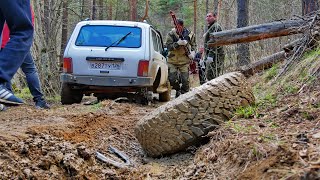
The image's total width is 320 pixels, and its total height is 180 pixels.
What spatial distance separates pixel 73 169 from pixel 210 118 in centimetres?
134

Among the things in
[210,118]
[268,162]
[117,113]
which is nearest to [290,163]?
[268,162]

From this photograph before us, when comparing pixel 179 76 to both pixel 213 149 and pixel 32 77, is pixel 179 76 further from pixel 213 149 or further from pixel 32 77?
pixel 213 149

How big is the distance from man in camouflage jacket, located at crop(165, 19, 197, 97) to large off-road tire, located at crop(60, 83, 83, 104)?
274cm

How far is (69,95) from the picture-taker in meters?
8.37

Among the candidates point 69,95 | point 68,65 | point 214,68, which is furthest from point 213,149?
point 214,68

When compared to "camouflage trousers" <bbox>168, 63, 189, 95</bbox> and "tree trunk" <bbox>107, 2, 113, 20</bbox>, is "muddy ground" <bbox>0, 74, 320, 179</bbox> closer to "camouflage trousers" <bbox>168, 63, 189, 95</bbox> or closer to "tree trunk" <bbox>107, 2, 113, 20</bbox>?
"camouflage trousers" <bbox>168, 63, 189, 95</bbox>

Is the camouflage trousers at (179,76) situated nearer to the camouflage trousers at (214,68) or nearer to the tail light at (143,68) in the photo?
the camouflage trousers at (214,68)

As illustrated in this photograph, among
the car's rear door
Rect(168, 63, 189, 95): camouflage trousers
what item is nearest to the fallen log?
Rect(168, 63, 189, 95): camouflage trousers

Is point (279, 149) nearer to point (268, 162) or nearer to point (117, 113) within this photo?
point (268, 162)

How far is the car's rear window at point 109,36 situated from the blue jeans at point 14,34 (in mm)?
4621

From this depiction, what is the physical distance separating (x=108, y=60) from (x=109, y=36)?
662mm

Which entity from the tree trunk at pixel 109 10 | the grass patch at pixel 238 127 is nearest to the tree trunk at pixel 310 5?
the grass patch at pixel 238 127

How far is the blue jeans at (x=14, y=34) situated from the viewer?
3373mm

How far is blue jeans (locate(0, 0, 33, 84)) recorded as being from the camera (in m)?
3.37
